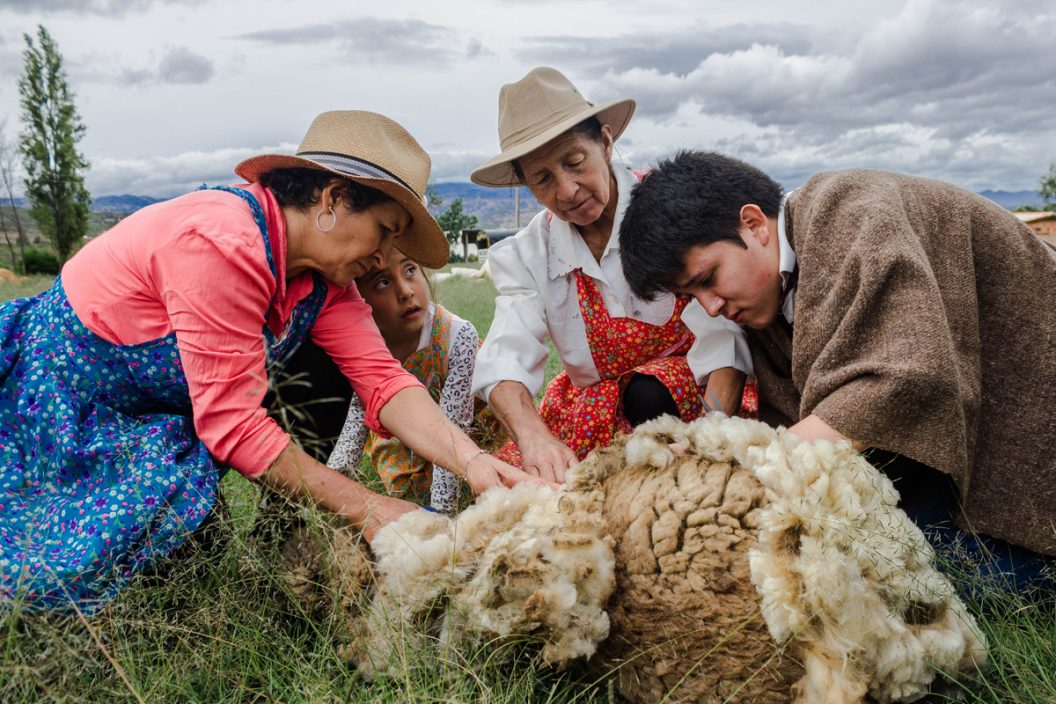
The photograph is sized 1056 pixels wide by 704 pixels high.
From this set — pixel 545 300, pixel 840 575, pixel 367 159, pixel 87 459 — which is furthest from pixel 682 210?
pixel 87 459

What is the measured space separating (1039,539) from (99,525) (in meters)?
2.83

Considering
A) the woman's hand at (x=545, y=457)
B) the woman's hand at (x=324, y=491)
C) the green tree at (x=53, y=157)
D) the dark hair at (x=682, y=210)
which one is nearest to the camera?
the woman's hand at (x=324, y=491)

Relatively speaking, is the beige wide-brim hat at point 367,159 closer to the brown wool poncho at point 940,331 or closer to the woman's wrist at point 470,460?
the woman's wrist at point 470,460

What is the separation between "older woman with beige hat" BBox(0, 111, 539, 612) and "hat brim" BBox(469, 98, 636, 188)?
725mm

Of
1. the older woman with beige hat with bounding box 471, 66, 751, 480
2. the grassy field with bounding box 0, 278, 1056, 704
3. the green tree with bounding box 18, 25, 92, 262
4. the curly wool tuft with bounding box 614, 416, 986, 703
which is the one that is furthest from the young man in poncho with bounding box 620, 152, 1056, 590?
the green tree with bounding box 18, 25, 92, 262

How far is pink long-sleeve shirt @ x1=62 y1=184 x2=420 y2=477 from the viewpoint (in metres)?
2.36

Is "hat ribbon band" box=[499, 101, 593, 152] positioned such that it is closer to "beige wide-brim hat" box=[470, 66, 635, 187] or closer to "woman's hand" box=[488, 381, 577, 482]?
"beige wide-brim hat" box=[470, 66, 635, 187]

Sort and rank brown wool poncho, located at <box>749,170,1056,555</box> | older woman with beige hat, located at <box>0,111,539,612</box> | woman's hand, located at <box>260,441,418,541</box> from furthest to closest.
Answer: woman's hand, located at <box>260,441,418,541</box>, older woman with beige hat, located at <box>0,111,539,612</box>, brown wool poncho, located at <box>749,170,1056,555</box>

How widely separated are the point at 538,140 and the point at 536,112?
0.91 feet

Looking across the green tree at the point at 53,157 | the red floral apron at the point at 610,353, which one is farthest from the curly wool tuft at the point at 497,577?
the green tree at the point at 53,157

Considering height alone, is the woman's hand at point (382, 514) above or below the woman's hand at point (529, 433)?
above

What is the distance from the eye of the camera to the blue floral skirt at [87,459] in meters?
2.22

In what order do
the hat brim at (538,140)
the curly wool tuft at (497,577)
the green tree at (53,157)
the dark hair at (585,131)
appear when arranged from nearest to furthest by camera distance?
the curly wool tuft at (497,577) → the hat brim at (538,140) → the dark hair at (585,131) → the green tree at (53,157)

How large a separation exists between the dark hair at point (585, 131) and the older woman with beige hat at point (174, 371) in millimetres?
922
